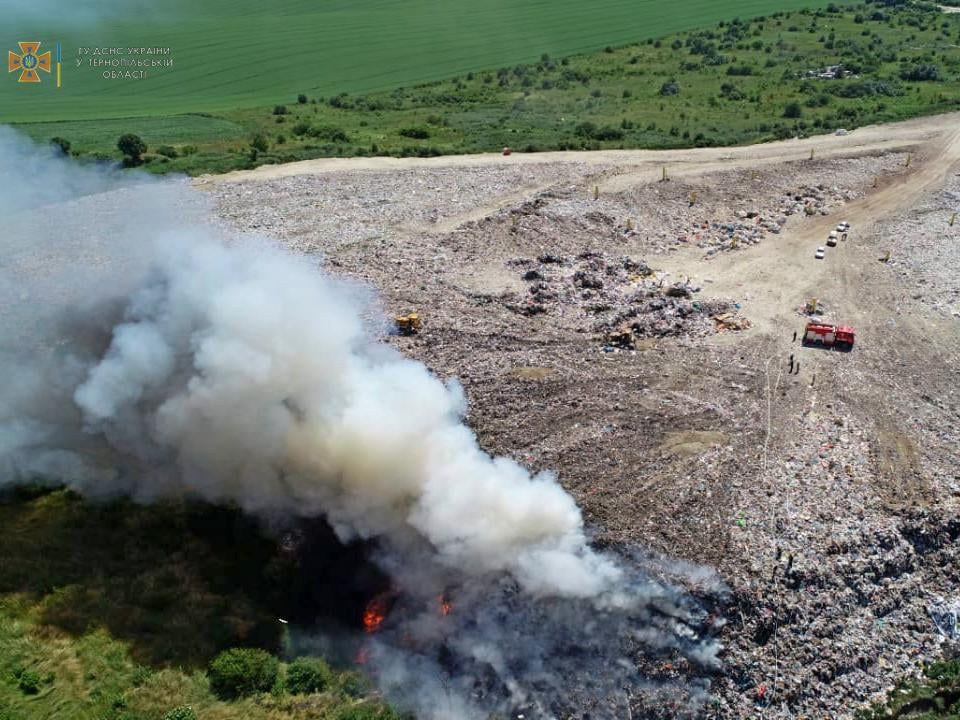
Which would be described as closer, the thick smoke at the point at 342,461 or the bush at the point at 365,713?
the bush at the point at 365,713

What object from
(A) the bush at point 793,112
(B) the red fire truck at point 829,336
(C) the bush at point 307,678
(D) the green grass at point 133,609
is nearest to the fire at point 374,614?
(D) the green grass at point 133,609

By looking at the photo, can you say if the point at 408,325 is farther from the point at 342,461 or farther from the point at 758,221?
the point at 758,221

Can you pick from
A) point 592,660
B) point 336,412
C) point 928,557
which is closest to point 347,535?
point 336,412

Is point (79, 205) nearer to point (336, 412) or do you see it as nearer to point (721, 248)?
point (336, 412)

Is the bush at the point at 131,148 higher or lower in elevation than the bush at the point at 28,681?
higher

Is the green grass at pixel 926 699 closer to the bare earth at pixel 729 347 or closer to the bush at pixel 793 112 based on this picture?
the bare earth at pixel 729 347

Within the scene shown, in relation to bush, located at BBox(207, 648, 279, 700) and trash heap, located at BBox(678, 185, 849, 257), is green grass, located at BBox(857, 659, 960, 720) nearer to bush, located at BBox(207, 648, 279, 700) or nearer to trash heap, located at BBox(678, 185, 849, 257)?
bush, located at BBox(207, 648, 279, 700)

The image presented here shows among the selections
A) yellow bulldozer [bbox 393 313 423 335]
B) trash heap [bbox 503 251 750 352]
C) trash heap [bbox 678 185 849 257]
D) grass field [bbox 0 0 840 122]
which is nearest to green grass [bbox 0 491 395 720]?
yellow bulldozer [bbox 393 313 423 335]
